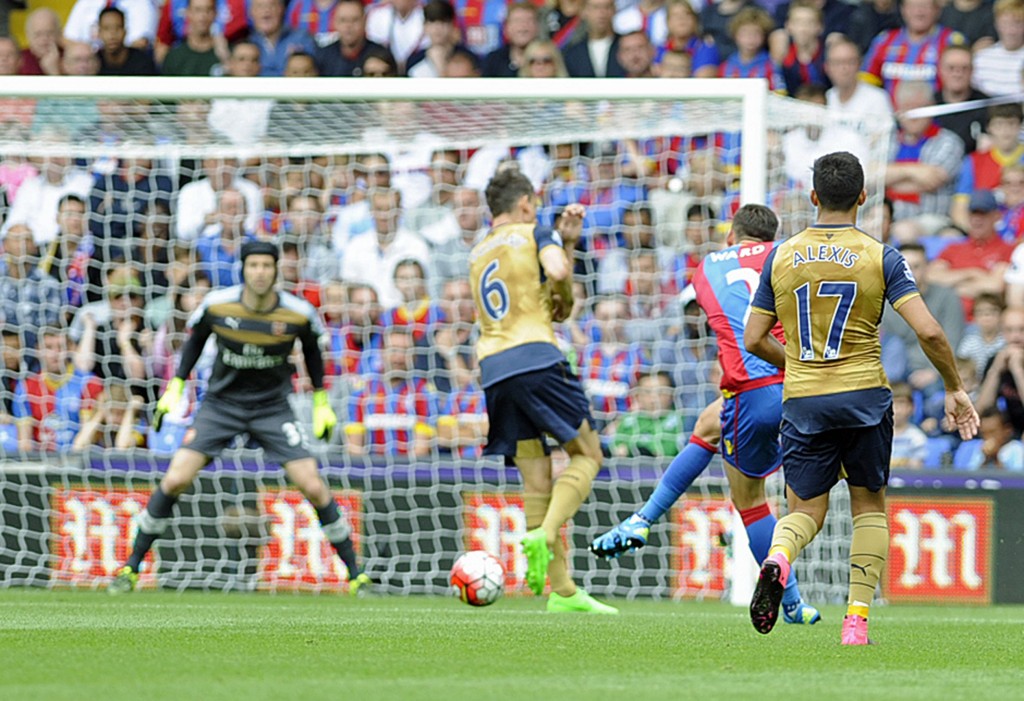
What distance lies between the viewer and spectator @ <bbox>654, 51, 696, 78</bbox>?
14398 mm

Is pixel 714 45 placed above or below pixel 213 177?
above

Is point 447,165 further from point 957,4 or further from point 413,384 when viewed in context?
point 957,4

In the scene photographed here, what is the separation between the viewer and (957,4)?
1461cm

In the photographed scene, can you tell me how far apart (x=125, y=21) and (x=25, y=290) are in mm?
3857

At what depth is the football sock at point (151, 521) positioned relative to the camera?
10836mm

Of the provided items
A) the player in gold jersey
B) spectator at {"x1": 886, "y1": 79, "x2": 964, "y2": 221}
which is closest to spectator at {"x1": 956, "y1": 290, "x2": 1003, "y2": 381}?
spectator at {"x1": 886, "y1": 79, "x2": 964, "y2": 221}

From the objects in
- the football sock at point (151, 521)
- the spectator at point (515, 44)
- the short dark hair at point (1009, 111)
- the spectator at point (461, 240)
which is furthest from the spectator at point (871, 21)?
the football sock at point (151, 521)

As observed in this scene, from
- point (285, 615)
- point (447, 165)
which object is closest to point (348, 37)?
point (447, 165)

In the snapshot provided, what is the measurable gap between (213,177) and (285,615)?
20.8 ft

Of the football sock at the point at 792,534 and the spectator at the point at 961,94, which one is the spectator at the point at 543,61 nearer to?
the spectator at the point at 961,94

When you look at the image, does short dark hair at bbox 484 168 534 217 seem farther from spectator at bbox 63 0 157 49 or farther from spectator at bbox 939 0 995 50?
spectator at bbox 63 0 157 49

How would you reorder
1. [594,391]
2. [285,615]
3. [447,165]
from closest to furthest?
[285,615], [594,391], [447,165]

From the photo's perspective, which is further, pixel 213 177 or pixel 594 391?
pixel 213 177

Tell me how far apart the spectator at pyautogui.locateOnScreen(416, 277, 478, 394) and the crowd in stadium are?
0.08 ft
